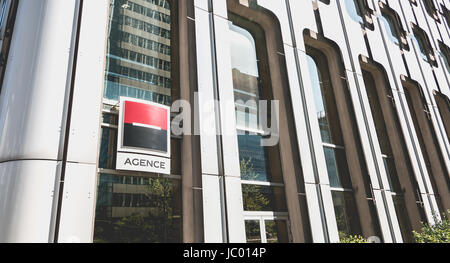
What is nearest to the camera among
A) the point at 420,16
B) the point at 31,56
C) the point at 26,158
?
the point at 26,158

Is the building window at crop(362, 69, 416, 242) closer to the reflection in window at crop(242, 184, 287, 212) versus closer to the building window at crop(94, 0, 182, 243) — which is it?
the reflection in window at crop(242, 184, 287, 212)

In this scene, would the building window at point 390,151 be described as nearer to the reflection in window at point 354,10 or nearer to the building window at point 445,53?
→ the reflection in window at point 354,10

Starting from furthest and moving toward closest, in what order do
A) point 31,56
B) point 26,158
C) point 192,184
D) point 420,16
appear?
point 420,16
point 192,184
point 31,56
point 26,158

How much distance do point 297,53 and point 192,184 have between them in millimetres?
5313

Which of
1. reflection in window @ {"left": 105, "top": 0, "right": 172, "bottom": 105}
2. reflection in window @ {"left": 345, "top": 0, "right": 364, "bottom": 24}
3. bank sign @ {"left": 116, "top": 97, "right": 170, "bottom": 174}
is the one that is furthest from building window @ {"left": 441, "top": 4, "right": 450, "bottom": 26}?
bank sign @ {"left": 116, "top": 97, "right": 170, "bottom": 174}

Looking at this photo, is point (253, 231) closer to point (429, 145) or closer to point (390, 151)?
point (390, 151)

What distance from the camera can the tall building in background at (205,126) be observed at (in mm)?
4777

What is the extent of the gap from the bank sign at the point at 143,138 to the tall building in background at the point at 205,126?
0.04 meters

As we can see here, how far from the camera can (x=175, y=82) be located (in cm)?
702

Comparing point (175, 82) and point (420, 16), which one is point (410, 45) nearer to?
point (420, 16)

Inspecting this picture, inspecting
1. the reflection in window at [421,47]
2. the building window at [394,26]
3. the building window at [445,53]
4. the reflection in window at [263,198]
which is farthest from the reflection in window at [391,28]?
the reflection in window at [263,198]

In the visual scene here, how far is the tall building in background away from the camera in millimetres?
4777
